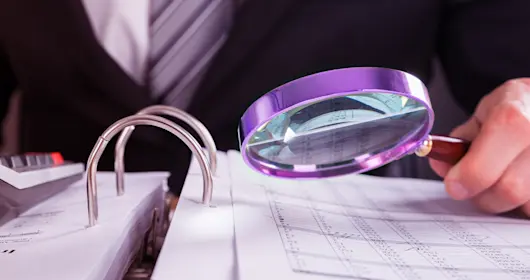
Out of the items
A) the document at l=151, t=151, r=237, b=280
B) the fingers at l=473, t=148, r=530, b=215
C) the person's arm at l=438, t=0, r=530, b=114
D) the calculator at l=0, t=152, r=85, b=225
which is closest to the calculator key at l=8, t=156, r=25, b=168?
the calculator at l=0, t=152, r=85, b=225

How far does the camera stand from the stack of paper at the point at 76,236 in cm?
28

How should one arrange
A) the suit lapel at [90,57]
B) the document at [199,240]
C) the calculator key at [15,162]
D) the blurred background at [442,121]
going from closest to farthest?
the document at [199,240] < the calculator key at [15,162] < the suit lapel at [90,57] < the blurred background at [442,121]

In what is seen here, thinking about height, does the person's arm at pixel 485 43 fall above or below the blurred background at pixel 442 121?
above

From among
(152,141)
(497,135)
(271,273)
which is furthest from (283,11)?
(271,273)

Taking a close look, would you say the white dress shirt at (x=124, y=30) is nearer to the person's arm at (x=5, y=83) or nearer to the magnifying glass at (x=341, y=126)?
the person's arm at (x=5, y=83)

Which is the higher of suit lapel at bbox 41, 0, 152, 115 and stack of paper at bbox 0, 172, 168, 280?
suit lapel at bbox 41, 0, 152, 115

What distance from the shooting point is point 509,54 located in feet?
2.29

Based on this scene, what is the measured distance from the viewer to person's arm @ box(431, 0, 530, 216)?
423 mm

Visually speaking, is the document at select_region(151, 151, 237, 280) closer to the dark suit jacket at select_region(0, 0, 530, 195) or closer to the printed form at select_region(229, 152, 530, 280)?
the printed form at select_region(229, 152, 530, 280)

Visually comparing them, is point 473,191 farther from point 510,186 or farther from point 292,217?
point 292,217

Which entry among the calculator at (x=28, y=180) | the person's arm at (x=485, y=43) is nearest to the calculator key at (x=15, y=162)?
the calculator at (x=28, y=180)

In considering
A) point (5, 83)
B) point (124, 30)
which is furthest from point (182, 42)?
point (5, 83)

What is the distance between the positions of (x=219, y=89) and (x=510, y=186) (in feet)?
1.27

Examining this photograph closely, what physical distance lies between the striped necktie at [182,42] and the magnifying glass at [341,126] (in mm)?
297
